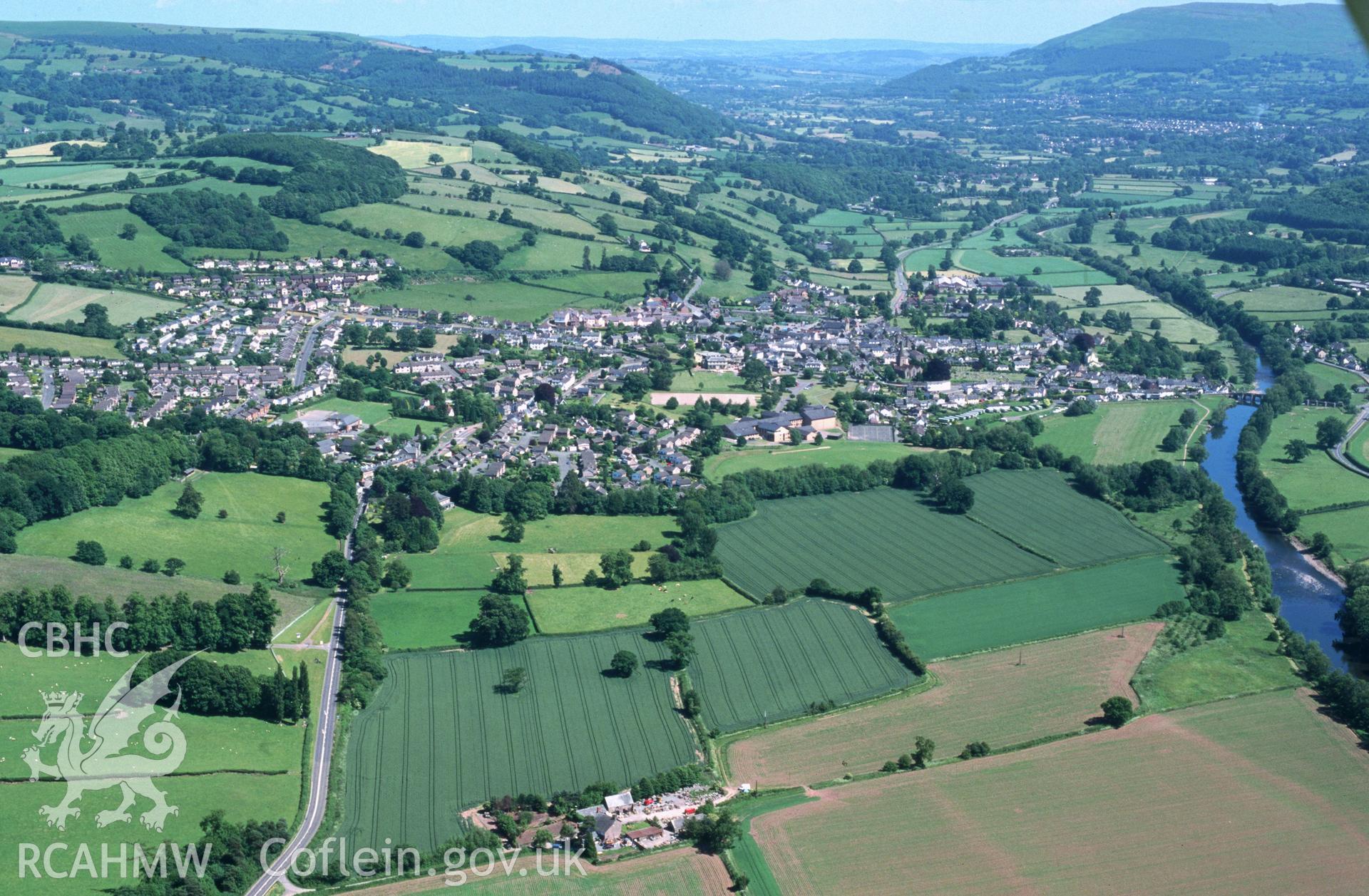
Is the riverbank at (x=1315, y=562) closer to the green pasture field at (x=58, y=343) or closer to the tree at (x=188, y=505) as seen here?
the tree at (x=188, y=505)

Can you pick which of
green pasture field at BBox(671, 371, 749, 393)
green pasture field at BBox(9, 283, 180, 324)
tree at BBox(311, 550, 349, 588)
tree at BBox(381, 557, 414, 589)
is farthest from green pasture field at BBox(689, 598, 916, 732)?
green pasture field at BBox(9, 283, 180, 324)

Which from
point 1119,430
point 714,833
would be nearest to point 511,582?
point 714,833

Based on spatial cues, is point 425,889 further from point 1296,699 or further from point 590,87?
point 590,87

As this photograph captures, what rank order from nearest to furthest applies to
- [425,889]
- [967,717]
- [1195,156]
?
[425,889] → [967,717] → [1195,156]

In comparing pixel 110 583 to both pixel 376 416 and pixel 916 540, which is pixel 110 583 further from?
pixel 916 540

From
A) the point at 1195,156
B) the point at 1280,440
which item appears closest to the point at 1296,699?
the point at 1280,440

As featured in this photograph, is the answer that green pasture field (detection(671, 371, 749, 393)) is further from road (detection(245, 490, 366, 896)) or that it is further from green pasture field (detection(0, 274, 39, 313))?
green pasture field (detection(0, 274, 39, 313))

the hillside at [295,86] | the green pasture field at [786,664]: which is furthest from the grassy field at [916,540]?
the hillside at [295,86]
